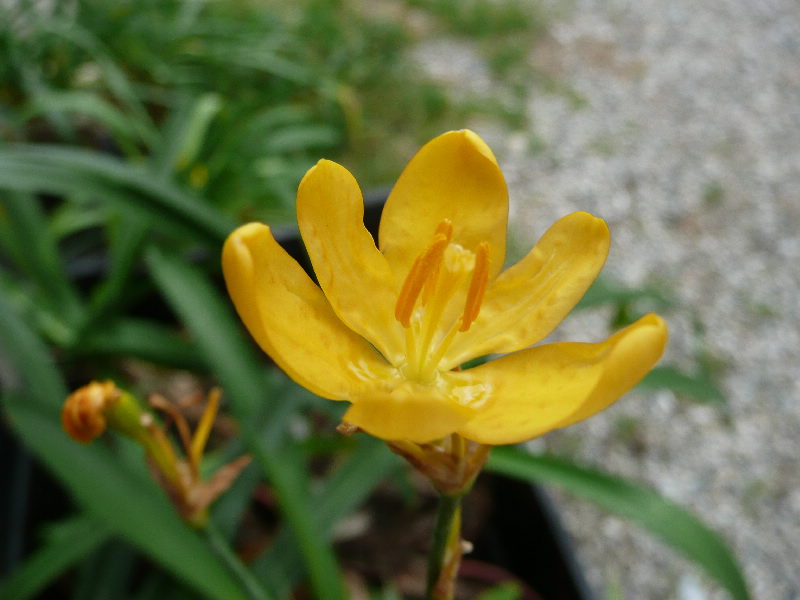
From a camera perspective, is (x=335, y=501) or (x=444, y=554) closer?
(x=444, y=554)

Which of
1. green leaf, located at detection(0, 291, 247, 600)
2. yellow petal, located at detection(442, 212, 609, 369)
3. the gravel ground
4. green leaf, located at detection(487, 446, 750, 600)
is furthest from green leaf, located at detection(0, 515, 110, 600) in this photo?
the gravel ground

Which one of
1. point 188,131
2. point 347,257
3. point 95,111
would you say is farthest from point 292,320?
point 95,111

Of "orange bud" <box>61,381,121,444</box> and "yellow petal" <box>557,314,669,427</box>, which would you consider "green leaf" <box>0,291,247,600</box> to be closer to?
"orange bud" <box>61,381,121,444</box>

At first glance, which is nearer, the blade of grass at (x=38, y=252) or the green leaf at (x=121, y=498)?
the green leaf at (x=121, y=498)

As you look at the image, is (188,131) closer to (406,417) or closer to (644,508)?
(644,508)

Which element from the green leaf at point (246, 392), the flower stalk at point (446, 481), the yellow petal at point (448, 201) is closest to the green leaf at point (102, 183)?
the green leaf at point (246, 392)

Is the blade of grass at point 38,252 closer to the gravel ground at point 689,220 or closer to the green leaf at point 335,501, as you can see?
the green leaf at point 335,501
